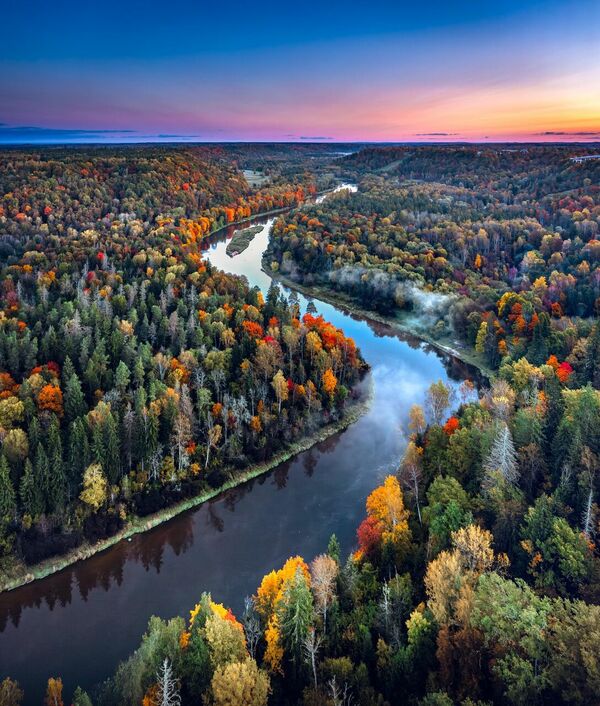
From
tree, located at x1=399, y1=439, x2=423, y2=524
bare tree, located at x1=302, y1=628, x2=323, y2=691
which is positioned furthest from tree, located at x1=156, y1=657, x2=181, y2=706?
tree, located at x1=399, y1=439, x2=423, y2=524

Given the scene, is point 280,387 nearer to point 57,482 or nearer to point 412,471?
point 412,471

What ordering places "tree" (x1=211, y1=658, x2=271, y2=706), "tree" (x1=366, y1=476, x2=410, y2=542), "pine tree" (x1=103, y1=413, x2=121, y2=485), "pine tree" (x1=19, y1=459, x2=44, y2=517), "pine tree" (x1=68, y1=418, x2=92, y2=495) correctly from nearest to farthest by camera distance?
"tree" (x1=211, y1=658, x2=271, y2=706), "tree" (x1=366, y1=476, x2=410, y2=542), "pine tree" (x1=19, y1=459, x2=44, y2=517), "pine tree" (x1=68, y1=418, x2=92, y2=495), "pine tree" (x1=103, y1=413, x2=121, y2=485)

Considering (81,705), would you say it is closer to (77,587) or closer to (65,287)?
(77,587)

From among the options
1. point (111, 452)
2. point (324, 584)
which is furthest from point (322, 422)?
point (324, 584)

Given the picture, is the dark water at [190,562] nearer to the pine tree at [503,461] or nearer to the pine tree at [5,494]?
the pine tree at [5,494]

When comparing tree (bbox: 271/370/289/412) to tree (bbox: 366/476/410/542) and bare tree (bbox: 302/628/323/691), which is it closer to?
tree (bbox: 366/476/410/542)
